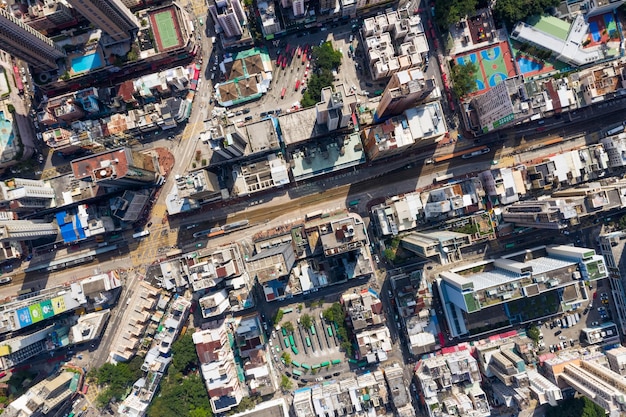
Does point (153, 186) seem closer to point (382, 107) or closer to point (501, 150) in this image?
point (382, 107)

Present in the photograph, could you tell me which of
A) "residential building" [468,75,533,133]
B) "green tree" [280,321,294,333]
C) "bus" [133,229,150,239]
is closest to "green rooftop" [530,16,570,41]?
"residential building" [468,75,533,133]

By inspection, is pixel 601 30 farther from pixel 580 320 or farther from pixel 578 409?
pixel 578 409

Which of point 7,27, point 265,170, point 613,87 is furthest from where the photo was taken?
point 265,170

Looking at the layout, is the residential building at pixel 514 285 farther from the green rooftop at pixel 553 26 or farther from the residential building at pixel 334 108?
the green rooftop at pixel 553 26

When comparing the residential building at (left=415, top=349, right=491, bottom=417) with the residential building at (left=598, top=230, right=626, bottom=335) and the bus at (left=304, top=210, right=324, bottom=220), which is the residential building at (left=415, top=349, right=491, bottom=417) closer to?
the residential building at (left=598, top=230, right=626, bottom=335)

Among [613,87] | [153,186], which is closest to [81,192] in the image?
[153,186]

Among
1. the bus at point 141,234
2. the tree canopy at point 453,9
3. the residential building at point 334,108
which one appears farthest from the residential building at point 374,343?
the tree canopy at point 453,9
